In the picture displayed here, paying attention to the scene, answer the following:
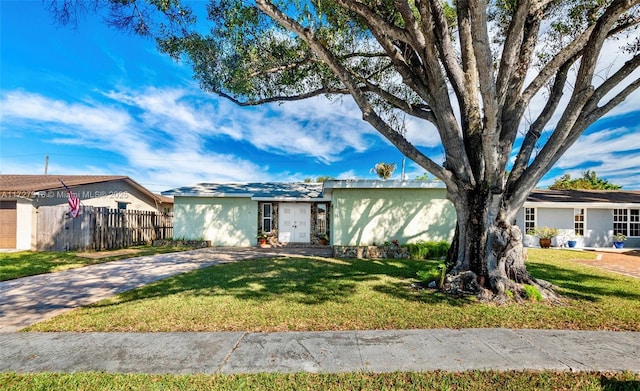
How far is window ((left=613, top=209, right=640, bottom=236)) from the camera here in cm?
1714

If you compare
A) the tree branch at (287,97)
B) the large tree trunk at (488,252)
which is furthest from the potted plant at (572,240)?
the tree branch at (287,97)

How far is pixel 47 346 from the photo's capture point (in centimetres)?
367

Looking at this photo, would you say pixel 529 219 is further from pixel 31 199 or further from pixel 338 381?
pixel 31 199

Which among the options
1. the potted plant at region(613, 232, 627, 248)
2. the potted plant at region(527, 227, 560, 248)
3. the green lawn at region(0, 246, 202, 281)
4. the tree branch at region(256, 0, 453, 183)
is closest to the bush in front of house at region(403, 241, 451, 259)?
the tree branch at region(256, 0, 453, 183)

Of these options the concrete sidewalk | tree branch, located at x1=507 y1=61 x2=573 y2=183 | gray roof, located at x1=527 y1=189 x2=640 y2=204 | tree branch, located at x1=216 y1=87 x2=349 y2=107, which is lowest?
the concrete sidewalk

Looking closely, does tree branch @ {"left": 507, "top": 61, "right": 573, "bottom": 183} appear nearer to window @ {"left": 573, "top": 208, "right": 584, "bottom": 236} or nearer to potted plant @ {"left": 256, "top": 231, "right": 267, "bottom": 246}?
potted plant @ {"left": 256, "top": 231, "right": 267, "bottom": 246}

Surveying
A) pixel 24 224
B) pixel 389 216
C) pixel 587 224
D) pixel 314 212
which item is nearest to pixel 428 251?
pixel 389 216

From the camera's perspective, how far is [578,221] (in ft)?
56.3

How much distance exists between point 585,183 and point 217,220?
3703 centimetres

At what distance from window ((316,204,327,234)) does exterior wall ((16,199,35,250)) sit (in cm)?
1269

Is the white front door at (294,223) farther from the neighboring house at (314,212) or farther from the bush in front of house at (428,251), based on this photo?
the bush in front of house at (428,251)

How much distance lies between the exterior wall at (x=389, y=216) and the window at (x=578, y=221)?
9.31m

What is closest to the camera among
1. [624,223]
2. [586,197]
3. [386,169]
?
[624,223]

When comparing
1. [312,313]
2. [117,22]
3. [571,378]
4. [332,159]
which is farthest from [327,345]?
[332,159]
